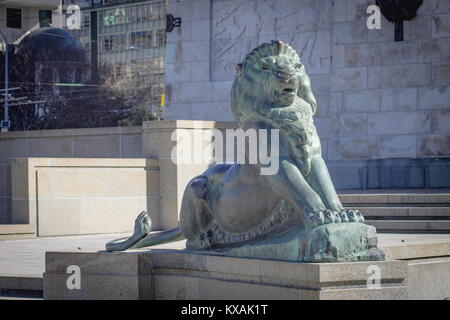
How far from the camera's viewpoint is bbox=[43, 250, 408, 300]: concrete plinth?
7.23 m

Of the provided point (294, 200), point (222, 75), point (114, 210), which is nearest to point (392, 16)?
point (222, 75)

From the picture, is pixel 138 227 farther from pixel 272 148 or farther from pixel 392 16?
pixel 392 16

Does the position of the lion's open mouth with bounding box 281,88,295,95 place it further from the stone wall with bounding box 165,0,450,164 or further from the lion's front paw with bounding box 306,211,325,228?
the stone wall with bounding box 165,0,450,164

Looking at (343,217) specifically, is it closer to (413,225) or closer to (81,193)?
(413,225)

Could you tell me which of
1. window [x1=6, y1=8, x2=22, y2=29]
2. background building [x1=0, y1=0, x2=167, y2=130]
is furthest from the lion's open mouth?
window [x1=6, y1=8, x2=22, y2=29]

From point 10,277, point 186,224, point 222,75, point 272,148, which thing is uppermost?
point 222,75

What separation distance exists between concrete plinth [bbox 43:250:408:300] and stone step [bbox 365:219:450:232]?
15.8 feet

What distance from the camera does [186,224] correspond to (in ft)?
29.9

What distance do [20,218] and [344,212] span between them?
9.94 meters

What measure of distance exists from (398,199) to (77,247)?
4.58 metres

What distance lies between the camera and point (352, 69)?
63.2 ft

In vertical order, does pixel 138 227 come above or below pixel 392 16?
below

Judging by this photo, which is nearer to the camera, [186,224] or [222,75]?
[186,224]

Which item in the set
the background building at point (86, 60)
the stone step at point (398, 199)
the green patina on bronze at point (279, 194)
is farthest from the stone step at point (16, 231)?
the background building at point (86, 60)
